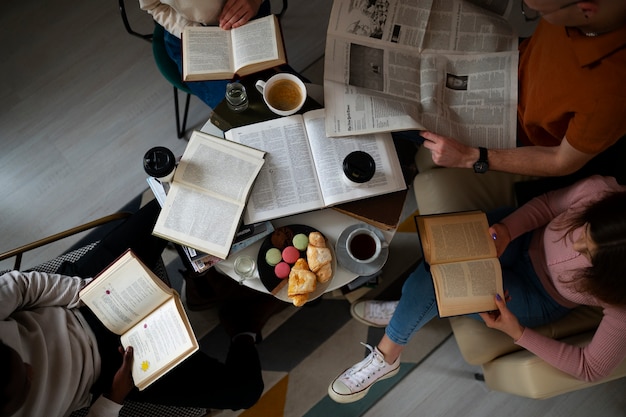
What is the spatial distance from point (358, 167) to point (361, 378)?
0.86 metres

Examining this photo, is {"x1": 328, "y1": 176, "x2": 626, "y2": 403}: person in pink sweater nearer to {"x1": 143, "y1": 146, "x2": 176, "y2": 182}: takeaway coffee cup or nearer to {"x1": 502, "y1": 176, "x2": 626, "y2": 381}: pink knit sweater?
{"x1": 502, "y1": 176, "x2": 626, "y2": 381}: pink knit sweater

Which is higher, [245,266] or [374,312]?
[245,266]

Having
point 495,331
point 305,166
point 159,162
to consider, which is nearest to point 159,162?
point 159,162

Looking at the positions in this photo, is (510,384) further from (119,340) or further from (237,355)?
(119,340)

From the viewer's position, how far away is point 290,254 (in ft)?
3.81

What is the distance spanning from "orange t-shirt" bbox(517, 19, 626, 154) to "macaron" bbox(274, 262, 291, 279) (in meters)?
0.83

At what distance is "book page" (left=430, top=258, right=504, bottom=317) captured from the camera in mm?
1188

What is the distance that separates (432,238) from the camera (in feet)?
3.98

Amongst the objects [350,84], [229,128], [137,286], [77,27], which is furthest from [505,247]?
[77,27]

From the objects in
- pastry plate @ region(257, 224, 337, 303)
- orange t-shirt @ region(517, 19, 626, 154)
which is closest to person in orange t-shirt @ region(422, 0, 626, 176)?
orange t-shirt @ region(517, 19, 626, 154)

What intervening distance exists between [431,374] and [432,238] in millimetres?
818

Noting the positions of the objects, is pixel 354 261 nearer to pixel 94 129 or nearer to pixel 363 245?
pixel 363 245

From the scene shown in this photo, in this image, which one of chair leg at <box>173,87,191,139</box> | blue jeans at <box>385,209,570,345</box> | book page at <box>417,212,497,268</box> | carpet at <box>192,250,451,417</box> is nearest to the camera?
book page at <box>417,212,497,268</box>

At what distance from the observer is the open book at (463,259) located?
3.92 feet
